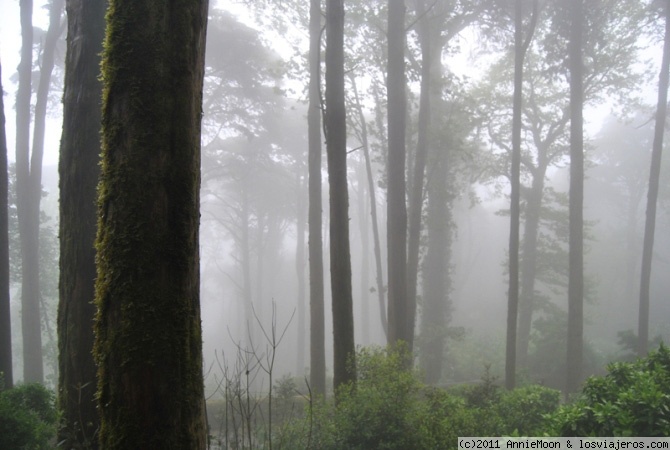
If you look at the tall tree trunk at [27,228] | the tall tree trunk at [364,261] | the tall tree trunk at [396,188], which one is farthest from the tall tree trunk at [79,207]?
the tall tree trunk at [364,261]

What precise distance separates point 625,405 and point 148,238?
432cm

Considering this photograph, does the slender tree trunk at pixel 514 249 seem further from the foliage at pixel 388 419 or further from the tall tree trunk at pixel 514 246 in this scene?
the foliage at pixel 388 419

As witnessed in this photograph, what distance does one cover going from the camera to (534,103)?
21641mm

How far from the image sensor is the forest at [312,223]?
2070mm

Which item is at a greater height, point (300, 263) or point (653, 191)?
point (653, 191)

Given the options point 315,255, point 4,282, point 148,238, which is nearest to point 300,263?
point 315,255

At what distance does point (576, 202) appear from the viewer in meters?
15.7

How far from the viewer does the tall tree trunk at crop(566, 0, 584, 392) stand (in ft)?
47.8

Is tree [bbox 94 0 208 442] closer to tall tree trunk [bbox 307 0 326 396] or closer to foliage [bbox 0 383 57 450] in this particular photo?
foliage [bbox 0 383 57 450]

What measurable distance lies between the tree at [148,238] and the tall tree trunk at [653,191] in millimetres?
17202

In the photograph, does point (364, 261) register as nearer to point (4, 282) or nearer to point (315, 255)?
point (315, 255)

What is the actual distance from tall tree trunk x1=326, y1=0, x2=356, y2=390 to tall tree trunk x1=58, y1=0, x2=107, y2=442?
12.6ft

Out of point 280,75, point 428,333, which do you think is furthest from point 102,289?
point 428,333

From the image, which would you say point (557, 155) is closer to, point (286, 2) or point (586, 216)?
point (286, 2)
